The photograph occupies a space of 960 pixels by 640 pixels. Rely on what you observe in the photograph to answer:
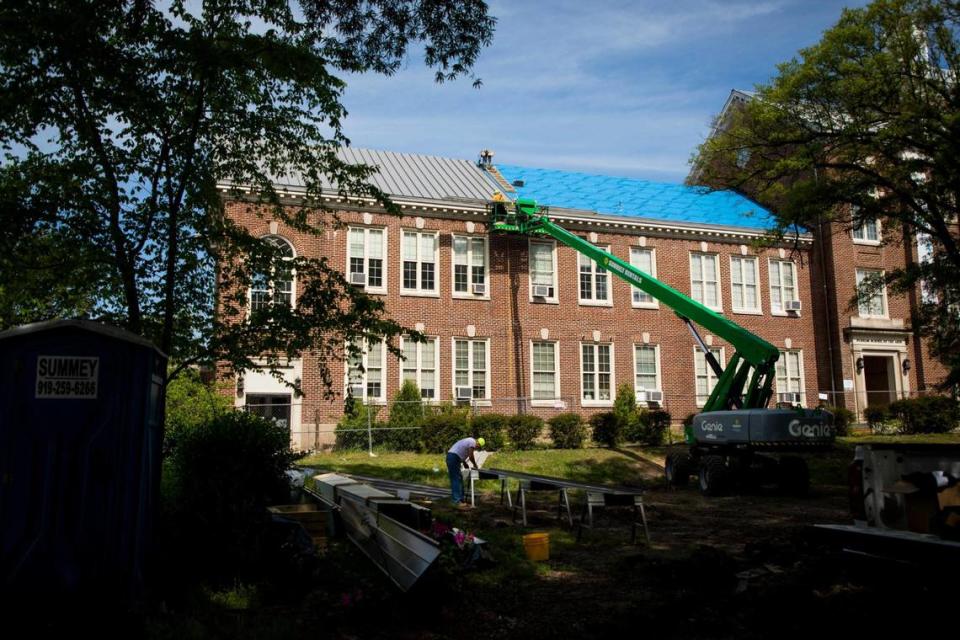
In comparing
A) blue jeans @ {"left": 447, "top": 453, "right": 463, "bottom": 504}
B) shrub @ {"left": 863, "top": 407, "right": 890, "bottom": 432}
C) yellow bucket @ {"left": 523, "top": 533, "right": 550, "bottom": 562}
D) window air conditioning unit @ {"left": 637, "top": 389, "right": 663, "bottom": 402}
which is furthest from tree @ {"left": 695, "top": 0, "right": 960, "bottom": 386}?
yellow bucket @ {"left": 523, "top": 533, "right": 550, "bottom": 562}

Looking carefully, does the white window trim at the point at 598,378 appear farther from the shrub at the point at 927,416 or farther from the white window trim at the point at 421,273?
the shrub at the point at 927,416

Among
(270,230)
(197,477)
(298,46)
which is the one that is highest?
(270,230)

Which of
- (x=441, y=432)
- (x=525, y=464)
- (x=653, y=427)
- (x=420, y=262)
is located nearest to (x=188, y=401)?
(x=441, y=432)

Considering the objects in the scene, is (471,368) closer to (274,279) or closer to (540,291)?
(540,291)

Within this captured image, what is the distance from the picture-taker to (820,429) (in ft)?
51.7

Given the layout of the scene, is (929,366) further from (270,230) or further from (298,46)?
(298,46)

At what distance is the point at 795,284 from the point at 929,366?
24.1ft

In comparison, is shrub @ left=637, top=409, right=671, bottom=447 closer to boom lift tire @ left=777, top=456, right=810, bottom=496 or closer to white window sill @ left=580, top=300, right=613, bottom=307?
white window sill @ left=580, top=300, right=613, bottom=307

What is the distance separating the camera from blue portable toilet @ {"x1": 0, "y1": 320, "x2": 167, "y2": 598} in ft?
21.4

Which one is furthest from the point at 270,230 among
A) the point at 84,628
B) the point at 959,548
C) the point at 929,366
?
the point at 929,366

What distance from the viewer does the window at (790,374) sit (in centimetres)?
3403

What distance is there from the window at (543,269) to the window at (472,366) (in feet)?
9.90

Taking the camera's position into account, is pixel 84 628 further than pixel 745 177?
No

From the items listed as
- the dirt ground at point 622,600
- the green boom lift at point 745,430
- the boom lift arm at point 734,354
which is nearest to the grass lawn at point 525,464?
the green boom lift at point 745,430
